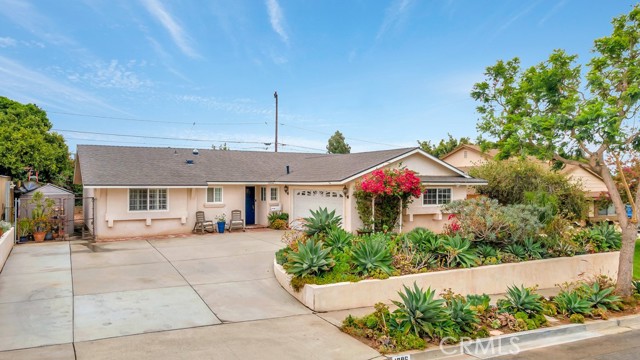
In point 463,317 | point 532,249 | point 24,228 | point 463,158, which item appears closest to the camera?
point 463,317

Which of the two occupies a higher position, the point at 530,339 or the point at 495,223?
the point at 495,223

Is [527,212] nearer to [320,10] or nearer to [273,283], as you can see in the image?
[273,283]

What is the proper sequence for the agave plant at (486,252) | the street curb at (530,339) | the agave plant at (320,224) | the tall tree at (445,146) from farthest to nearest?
the tall tree at (445,146), the agave plant at (320,224), the agave plant at (486,252), the street curb at (530,339)

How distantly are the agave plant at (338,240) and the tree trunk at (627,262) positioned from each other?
685cm

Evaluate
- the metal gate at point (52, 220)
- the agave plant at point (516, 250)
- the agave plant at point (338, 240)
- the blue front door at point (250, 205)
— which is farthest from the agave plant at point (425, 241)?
the metal gate at point (52, 220)

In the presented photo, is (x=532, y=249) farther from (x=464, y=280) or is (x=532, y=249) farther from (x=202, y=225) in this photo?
(x=202, y=225)

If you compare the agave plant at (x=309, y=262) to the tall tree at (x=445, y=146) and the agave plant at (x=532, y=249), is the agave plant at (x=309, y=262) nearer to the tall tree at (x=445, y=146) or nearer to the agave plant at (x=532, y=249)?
the agave plant at (x=532, y=249)

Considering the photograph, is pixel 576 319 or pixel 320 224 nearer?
pixel 576 319

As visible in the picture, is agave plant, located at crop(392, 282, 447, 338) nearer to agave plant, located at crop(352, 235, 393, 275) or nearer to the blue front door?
agave plant, located at crop(352, 235, 393, 275)

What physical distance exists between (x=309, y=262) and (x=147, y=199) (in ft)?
38.4

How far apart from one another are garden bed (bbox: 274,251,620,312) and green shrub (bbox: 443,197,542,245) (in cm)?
92

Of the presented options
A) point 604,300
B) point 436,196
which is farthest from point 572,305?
point 436,196

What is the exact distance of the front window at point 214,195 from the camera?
67.2ft

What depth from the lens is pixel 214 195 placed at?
67.6 feet
